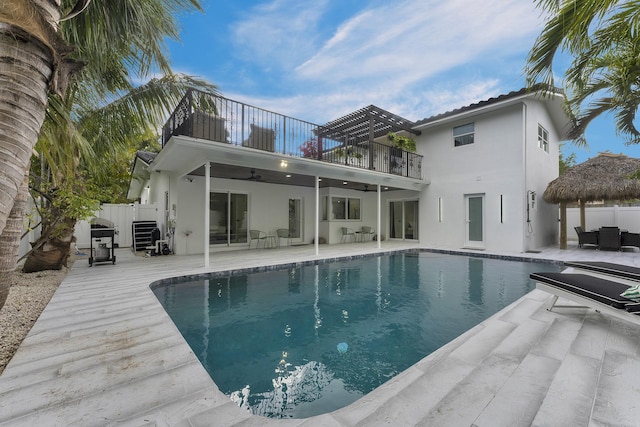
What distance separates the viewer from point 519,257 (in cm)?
870

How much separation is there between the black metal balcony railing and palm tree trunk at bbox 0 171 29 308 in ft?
14.7

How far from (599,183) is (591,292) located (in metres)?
9.75

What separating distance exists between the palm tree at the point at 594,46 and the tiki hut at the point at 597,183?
5.86m

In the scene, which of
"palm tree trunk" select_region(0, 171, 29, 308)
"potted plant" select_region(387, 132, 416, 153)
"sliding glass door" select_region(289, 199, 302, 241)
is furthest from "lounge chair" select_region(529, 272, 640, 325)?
"sliding glass door" select_region(289, 199, 302, 241)

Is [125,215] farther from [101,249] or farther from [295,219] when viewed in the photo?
[295,219]

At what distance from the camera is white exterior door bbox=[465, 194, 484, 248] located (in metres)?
10.9

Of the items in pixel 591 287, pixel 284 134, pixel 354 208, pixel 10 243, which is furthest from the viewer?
pixel 354 208

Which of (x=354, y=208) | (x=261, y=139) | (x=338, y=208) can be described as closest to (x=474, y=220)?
(x=354, y=208)

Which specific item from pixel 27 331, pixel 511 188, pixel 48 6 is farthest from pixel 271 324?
pixel 511 188

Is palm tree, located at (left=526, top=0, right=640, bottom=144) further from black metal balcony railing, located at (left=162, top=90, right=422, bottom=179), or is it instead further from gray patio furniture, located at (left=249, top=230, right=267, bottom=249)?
gray patio furniture, located at (left=249, top=230, right=267, bottom=249)

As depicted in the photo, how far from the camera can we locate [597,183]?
996 cm

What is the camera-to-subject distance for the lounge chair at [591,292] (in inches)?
111

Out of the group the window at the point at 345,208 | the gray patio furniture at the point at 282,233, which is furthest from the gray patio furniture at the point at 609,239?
the gray patio furniture at the point at 282,233

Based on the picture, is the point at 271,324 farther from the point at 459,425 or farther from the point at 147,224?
the point at 147,224
